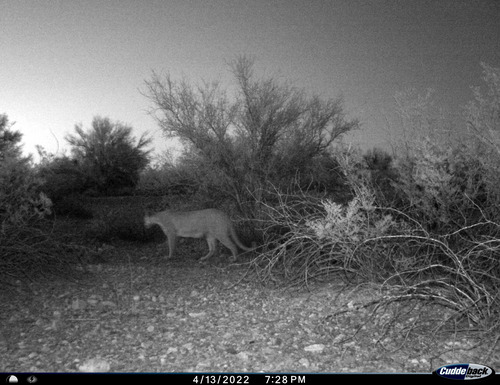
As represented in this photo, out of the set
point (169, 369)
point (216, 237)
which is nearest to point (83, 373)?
point (169, 369)

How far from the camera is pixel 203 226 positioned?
22.4ft

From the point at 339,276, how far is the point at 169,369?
253 centimetres

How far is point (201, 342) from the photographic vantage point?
10.7ft

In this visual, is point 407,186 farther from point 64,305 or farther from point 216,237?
point 64,305

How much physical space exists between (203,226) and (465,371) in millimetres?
4712

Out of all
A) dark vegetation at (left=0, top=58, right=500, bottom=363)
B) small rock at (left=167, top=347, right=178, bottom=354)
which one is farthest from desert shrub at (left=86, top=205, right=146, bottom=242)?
small rock at (left=167, top=347, right=178, bottom=354)

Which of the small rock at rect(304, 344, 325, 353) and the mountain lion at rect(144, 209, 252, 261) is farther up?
the mountain lion at rect(144, 209, 252, 261)

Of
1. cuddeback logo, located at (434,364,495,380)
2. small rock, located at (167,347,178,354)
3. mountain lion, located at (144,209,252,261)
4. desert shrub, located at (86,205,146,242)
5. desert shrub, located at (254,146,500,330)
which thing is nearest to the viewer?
cuddeback logo, located at (434,364,495,380)

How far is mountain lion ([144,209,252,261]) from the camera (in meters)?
6.74

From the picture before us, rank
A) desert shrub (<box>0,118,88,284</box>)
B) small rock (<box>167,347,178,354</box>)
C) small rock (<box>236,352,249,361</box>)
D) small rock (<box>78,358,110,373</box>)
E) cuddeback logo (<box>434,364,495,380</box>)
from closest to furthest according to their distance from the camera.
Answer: cuddeback logo (<box>434,364,495,380</box>), small rock (<box>78,358,110,373</box>), small rock (<box>236,352,249,361</box>), small rock (<box>167,347,178,354</box>), desert shrub (<box>0,118,88,284</box>)

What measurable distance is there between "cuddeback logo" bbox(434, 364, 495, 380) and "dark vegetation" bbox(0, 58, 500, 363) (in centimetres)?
24
